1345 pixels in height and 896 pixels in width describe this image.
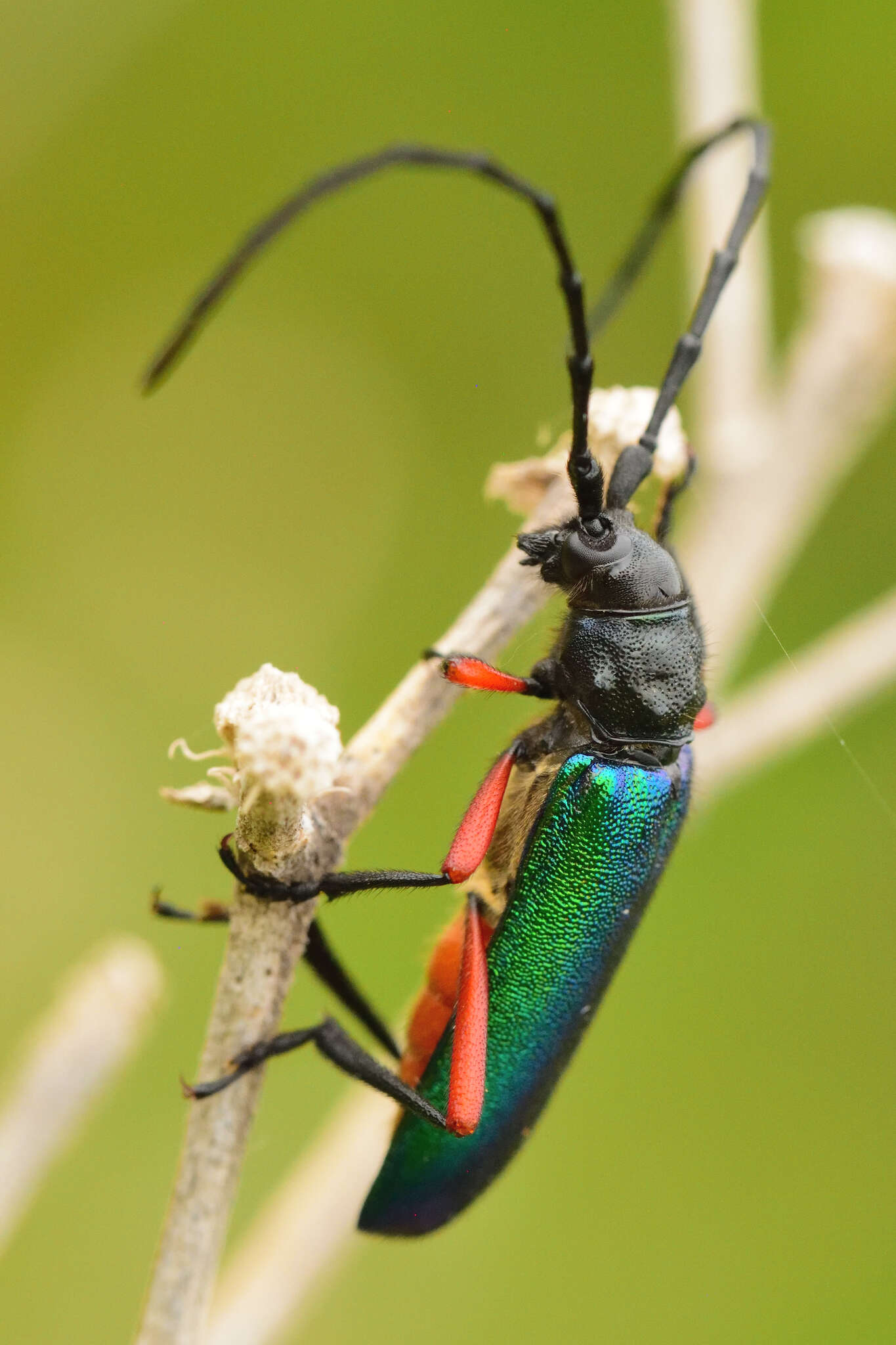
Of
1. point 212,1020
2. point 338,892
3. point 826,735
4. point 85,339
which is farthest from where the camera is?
point 85,339

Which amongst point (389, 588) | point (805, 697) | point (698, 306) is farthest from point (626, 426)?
point (389, 588)

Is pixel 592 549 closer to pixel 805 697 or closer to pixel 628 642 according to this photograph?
pixel 628 642

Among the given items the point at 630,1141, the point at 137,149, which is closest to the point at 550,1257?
the point at 630,1141

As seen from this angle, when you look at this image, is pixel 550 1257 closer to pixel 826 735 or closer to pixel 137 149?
pixel 826 735

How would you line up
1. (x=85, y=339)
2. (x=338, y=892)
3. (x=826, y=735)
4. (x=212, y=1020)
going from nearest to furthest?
1. (x=212, y=1020)
2. (x=338, y=892)
3. (x=826, y=735)
4. (x=85, y=339)

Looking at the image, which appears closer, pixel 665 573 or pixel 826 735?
pixel 665 573

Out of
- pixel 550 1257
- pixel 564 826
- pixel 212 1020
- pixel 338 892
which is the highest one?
pixel 564 826

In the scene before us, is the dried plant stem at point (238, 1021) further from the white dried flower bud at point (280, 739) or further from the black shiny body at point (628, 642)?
the black shiny body at point (628, 642)

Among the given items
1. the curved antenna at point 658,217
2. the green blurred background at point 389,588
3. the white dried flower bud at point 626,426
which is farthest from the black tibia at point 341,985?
the green blurred background at point 389,588
